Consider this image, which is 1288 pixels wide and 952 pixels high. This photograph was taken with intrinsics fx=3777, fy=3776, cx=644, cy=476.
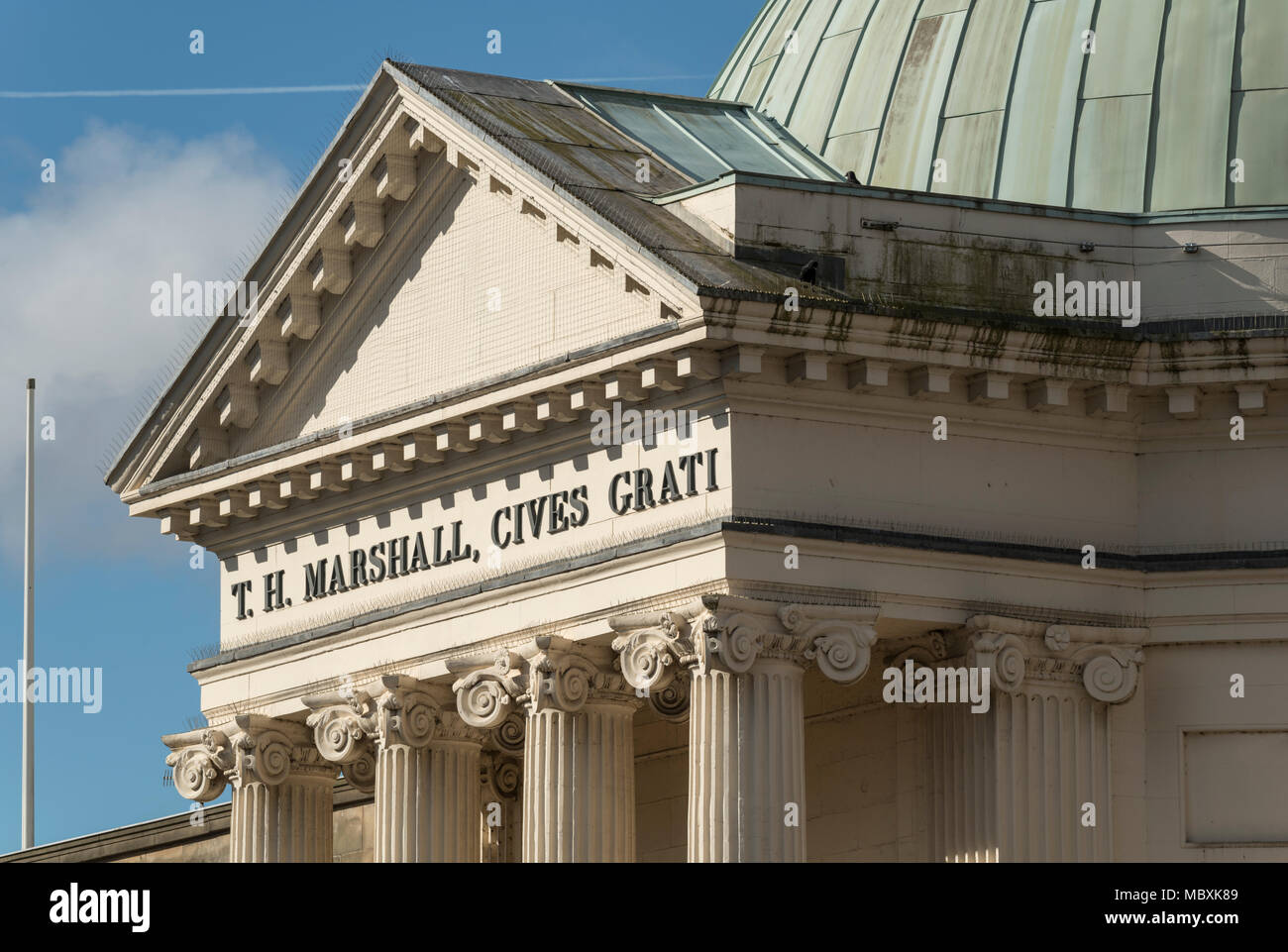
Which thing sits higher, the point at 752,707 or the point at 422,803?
the point at 752,707

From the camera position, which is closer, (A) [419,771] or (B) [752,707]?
(B) [752,707]

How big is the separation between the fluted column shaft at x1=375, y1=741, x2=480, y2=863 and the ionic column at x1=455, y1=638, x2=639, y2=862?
10.6 feet

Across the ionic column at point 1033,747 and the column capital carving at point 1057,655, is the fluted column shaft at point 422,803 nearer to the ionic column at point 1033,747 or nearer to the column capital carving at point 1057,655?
the ionic column at point 1033,747

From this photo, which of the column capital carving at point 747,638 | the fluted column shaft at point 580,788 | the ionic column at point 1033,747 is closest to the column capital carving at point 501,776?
the fluted column shaft at point 580,788

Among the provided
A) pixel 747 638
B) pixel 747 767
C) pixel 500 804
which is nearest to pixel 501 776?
→ pixel 500 804

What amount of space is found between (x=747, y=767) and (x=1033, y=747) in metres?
4.76

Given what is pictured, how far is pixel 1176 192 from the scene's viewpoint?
196 feet

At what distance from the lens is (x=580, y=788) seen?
56594 mm

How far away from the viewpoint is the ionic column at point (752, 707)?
53469 mm

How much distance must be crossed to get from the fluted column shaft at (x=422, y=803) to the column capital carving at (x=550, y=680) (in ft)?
8.00

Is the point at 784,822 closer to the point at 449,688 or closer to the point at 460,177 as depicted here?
the point at 449,688

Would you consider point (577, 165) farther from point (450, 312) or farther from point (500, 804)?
point (500, 804)

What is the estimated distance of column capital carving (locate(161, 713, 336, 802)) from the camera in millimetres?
62875
